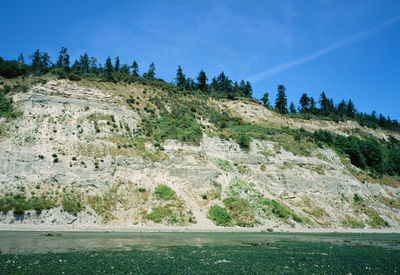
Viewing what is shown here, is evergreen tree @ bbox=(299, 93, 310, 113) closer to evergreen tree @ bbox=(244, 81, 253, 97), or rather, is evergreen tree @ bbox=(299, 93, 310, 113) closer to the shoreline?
evergreen tree @ bbox=(244, 81, 253, 97)

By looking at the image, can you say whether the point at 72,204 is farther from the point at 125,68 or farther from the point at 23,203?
the point at 125,68

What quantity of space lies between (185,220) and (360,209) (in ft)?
115

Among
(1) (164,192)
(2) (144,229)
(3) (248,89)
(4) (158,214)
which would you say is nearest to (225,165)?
(1) (164,192)

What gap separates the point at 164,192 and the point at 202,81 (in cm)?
6196

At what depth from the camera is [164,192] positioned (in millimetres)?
40188

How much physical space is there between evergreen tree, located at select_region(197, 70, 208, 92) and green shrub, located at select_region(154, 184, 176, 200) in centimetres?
5908

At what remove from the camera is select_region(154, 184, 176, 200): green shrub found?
130 feet

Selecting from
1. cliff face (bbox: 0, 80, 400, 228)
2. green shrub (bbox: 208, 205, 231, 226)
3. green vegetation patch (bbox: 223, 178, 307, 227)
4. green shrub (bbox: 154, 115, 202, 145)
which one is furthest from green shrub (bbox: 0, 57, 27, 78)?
green vegetation patch (bbox: 223, 178, 307, 227)

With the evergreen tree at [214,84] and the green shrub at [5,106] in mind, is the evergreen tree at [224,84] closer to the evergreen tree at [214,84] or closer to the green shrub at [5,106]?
the evergreen tree at [214,84]

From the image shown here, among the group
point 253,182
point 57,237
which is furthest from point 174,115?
point 57,237

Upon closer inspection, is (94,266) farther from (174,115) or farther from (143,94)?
(143,94)

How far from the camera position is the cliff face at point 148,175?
1409 inches

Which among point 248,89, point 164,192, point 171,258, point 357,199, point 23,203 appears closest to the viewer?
point 171,258

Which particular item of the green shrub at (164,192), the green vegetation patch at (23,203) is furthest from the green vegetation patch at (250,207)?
the green vegetation patch at (23,203)
